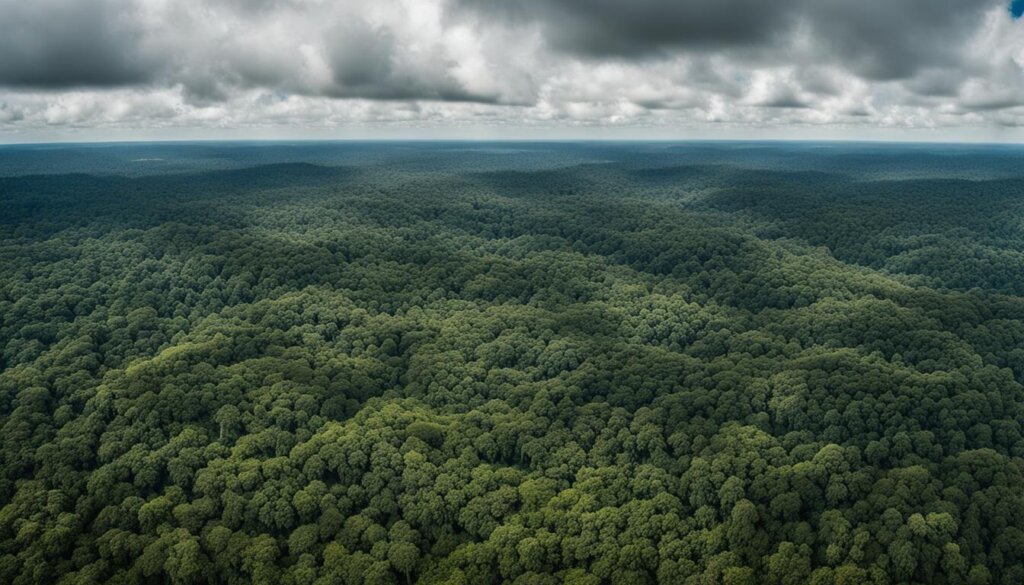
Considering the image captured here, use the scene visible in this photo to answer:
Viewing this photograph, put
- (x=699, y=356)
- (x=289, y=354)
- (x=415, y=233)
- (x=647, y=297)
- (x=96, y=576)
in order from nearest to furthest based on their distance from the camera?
1. (x=96, y=576)
2. (x=289, y=354)
3. (x=699, y=356)
4. (x=647, y=297)
5. (x=415, y=233)

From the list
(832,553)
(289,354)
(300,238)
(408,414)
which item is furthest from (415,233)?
(832,553)

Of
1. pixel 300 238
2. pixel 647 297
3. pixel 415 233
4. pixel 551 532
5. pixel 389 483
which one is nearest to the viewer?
pixel 551 532

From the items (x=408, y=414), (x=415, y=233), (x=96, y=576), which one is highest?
(x=415, y=233)

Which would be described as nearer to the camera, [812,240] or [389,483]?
[389,483]

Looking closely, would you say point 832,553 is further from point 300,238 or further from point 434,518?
point 300,238

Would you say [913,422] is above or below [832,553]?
above

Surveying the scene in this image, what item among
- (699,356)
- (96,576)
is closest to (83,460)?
(96,576)
